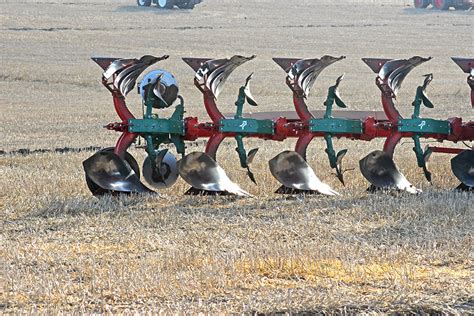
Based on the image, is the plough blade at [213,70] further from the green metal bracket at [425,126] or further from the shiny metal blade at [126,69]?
the green metal bracket at [425,126]

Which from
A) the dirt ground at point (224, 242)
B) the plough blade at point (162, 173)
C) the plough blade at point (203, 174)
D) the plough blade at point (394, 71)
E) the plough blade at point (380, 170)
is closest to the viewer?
the dirt ground at point (224, 242)

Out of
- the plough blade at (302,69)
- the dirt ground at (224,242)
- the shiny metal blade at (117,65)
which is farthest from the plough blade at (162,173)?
the plough blade at (302,69)

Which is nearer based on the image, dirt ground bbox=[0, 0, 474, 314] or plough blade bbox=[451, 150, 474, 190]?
dirt ground bbox=[0, 0, 474, 314]

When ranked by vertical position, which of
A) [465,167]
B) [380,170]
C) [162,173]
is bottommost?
[162,173]

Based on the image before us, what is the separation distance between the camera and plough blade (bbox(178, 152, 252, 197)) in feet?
29.7

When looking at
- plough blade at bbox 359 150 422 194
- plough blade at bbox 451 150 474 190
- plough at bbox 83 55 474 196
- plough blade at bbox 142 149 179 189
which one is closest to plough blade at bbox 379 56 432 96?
plough at bbox 83 55 474 196

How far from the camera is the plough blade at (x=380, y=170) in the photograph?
9.23 metres

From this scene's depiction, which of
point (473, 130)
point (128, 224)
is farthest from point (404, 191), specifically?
point (128, 224)

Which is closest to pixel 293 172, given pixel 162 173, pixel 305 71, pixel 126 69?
pixel 305 71

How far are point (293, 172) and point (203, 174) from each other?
2.51 ft

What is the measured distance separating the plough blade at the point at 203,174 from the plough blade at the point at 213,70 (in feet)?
2.26

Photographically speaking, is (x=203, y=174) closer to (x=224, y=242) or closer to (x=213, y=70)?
(x=213, y=70)

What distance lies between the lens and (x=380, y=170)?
9.28m

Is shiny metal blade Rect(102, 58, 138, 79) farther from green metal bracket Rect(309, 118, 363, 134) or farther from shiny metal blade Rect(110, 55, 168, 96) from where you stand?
green metal bracket Rect(309, 118, 363, 134)
